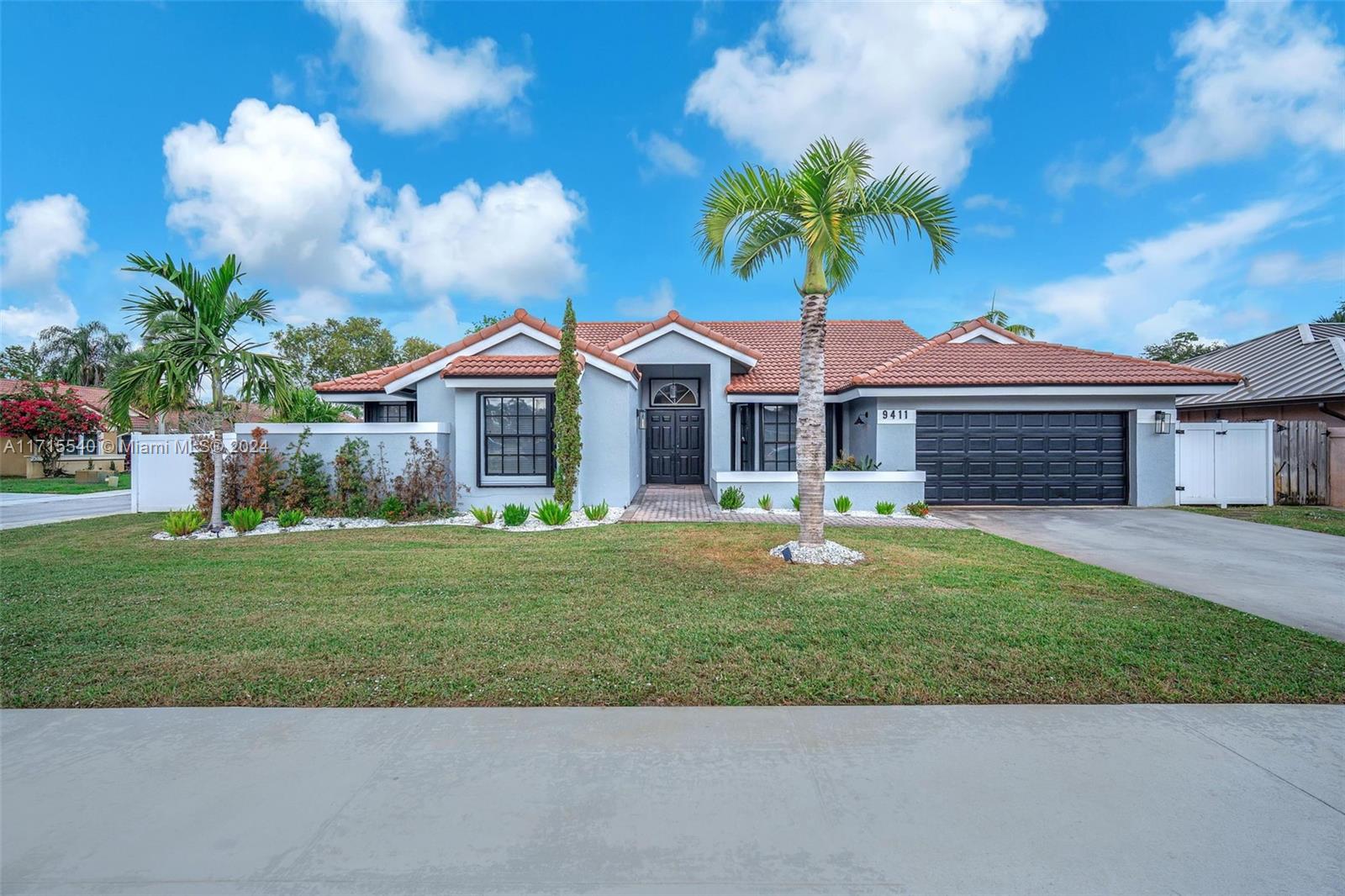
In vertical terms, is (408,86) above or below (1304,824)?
above

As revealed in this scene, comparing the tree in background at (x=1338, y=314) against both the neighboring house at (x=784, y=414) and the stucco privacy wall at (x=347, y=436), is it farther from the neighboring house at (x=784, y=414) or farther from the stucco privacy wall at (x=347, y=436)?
the stucco privacy wall at (x=347, y=436)

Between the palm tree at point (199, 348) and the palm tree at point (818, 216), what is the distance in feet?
30.1

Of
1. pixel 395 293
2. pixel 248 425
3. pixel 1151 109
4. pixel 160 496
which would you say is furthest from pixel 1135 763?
pixel 395 293

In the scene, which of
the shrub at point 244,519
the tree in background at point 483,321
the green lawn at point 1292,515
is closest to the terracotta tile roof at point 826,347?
the green lawn at point 1292,515

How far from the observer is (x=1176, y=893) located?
7.57 ft

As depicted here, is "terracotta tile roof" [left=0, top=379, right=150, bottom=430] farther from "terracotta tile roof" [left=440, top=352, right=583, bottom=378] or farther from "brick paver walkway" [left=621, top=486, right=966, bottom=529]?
"brick paver walkway" [left=621, top=486, right=966, bottom=529]

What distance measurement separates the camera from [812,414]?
27.0 feet

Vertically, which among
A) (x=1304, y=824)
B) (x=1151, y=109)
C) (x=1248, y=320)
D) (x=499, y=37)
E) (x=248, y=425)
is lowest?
(x=1304, y=824)

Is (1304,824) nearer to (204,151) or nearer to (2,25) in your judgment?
(2,25)

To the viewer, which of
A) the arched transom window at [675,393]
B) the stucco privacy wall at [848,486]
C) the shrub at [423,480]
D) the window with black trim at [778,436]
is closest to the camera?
the shrub at [423,480]

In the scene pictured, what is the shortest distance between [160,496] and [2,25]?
9839mm

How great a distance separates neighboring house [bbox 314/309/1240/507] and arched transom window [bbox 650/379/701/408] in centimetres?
3

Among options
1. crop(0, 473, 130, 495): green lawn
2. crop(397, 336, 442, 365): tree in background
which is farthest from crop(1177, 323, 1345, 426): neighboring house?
crop(0, 473, 130, 495): green lawn

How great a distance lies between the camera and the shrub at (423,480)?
40.9 feet
